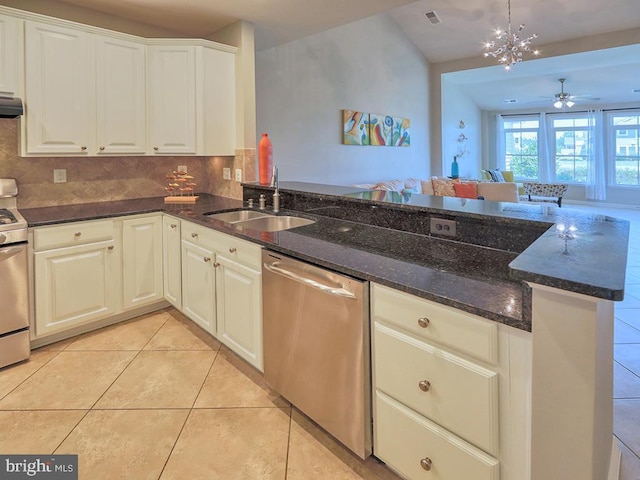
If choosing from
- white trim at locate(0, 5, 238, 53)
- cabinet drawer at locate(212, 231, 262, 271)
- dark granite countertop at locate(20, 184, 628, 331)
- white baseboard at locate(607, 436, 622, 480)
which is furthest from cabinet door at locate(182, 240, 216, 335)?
white baseboard at locate(607, 436, 622, 480)

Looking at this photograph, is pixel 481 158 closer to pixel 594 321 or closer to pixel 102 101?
pixel 102 101

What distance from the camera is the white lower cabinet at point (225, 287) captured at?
2195mm

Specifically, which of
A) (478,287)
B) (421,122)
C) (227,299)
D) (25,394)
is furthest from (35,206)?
(421,122)

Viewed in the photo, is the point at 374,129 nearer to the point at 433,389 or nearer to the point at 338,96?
the point at 338,96

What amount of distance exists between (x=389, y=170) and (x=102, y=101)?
16.4ft

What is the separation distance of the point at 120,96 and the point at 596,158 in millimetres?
11269

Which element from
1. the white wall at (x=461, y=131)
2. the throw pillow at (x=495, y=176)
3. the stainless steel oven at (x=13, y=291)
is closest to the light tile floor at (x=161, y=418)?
the stainless steel oven at (x=13, y=291)

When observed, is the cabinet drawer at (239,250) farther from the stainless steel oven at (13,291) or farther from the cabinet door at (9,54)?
the cabinet door at (9,54)

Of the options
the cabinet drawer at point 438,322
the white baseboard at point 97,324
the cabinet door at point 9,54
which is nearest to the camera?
the cabinet drawer at point 438,322

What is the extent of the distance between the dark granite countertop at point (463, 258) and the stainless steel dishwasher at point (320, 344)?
0.29ft

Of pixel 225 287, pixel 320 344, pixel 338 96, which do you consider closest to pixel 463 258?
pixel 320 344

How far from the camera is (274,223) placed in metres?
2.88

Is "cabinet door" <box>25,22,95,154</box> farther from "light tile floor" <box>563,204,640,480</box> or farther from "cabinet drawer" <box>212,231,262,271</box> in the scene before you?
"light tile floor" <box>563,204,640,480</box>

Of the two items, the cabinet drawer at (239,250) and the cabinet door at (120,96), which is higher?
the cabinet door at (120,96)
